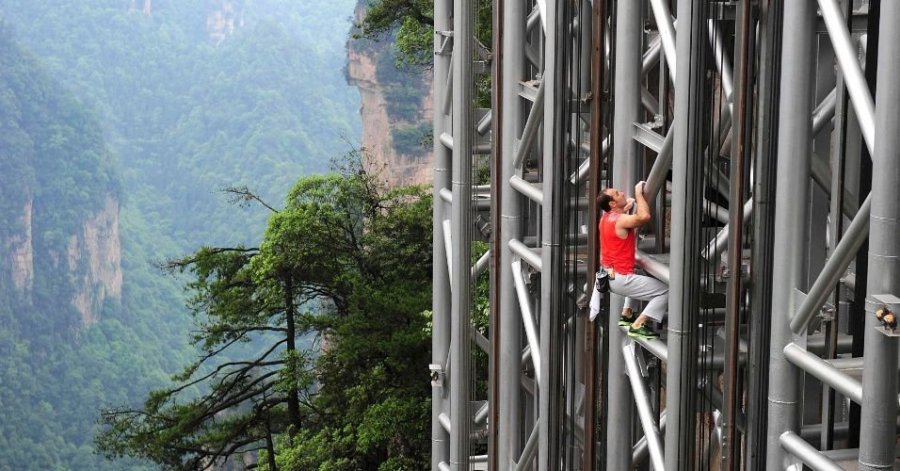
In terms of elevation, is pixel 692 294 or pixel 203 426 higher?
pixel 692 294

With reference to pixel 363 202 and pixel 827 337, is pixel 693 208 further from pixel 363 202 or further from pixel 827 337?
pixel 363 202

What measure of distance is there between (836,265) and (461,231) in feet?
21.0

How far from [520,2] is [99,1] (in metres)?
110

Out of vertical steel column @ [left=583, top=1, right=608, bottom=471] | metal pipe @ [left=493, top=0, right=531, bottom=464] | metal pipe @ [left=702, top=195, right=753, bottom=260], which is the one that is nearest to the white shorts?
metal pipe @ [left=702, top=195, right=753, bottom=260]

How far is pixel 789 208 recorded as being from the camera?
6.60 meters

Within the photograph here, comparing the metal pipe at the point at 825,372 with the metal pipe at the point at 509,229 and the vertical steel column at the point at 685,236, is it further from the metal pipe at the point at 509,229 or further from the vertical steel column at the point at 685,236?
the metal pipe at the point at 509,229

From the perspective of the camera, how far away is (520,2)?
1060 cm

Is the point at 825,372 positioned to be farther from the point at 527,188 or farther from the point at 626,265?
the point at 527,188

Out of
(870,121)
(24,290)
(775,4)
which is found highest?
(775,4)

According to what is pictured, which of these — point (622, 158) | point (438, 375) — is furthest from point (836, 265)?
point (438, 375)

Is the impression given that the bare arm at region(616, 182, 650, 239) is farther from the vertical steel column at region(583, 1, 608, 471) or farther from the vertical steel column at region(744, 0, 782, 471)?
the vertical steel column at region(744, 0, 782, 471)

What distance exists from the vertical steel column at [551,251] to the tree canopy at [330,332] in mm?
15177

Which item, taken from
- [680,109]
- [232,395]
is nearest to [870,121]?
[680,109]

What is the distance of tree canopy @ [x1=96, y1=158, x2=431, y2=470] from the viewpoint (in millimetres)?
26641
